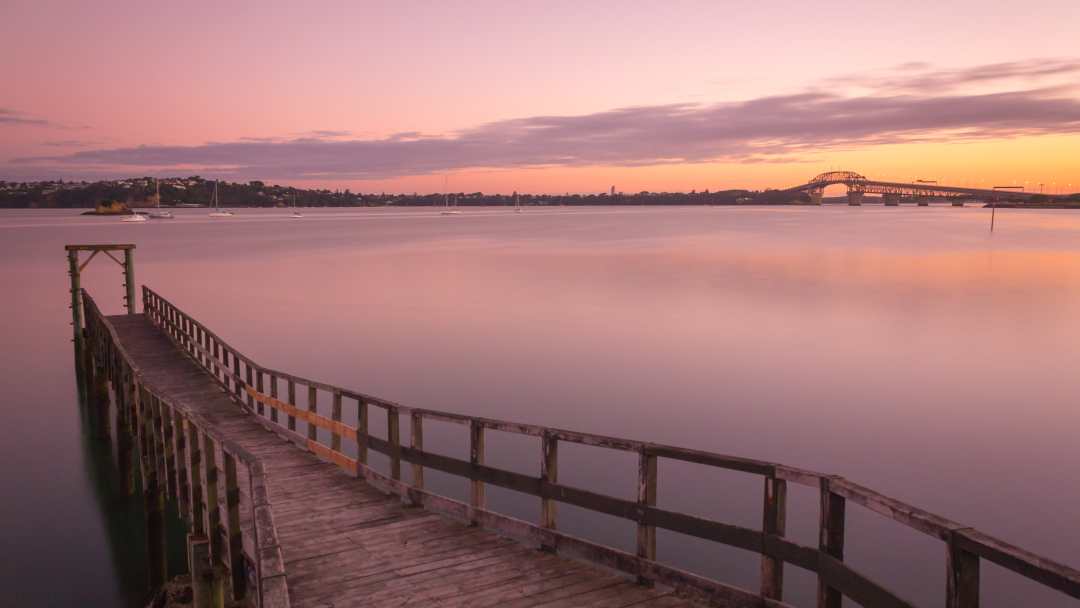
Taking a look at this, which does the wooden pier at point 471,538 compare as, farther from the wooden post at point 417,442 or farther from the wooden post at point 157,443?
the wooden post at point 157,443

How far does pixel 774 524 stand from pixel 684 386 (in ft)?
58.6

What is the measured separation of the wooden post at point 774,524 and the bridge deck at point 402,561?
29.8 inches

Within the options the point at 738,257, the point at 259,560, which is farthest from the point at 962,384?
the point at 738,257

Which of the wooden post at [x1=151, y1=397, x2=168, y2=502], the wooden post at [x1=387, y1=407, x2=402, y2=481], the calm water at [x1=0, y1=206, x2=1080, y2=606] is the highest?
the wooden post at [x1=387, y1=407, x2=402, y2=481]

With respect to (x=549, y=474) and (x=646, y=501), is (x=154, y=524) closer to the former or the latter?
(x=549, y=474)

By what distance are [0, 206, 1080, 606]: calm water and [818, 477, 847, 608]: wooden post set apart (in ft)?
22.1

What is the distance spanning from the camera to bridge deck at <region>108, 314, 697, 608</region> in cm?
608

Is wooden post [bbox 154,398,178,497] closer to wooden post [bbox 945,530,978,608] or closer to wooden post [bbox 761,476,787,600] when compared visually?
wooden post [bbox 761,476,787,600]

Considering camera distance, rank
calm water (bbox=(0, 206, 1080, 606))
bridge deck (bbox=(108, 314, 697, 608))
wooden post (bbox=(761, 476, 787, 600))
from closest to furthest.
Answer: wooden post (bbox=(761, 476, 787, 600))
bridge deck (bbox=(108, 314, 697, 608))
calm water (bbox=(0, 206, 1080, 606))

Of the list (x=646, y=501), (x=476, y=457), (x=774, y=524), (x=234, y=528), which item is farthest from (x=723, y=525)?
(x=234, y=528)

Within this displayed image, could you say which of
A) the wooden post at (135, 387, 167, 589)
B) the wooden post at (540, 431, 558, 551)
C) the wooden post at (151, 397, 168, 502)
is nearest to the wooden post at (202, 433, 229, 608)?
the wooden post at (540, 431, 558, 551)

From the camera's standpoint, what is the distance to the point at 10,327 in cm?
3634

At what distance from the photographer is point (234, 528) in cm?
577

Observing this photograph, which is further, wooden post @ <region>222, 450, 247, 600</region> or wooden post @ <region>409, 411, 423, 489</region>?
wooden post @ <region>409, 411, 423, 489</region>
